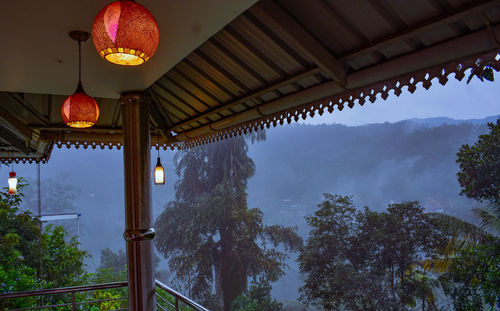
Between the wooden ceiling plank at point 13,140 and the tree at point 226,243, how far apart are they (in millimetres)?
7542

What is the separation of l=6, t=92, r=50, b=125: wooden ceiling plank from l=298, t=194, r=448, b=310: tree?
685 centimetres

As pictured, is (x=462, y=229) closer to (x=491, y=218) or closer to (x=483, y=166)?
(x=491, y=218)

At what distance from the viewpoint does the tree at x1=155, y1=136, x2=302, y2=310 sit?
11.9 m

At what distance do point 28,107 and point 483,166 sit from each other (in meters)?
7.83

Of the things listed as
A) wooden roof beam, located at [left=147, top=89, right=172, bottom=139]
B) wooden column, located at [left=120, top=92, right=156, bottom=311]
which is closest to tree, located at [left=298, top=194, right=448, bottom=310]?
wooden roof beam, located at [left=147, top=89, right=172, bottom=139]

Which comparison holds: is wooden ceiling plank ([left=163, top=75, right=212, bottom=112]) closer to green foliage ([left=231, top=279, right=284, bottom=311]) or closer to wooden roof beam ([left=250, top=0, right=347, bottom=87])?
wooden roof beam ([left=250, top=0, right=347, bottom=87])

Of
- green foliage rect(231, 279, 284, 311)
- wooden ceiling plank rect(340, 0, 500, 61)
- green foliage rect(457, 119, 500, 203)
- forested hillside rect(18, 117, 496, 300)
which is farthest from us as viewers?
forested hillside rect(18, 117, 496, 300)

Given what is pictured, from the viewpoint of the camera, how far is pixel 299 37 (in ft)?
7.20

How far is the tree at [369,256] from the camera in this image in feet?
26.3

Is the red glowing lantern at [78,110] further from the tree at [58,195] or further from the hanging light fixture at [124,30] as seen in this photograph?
the tree at [58,195]

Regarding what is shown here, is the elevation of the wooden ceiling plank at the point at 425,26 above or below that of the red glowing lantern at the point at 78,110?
above

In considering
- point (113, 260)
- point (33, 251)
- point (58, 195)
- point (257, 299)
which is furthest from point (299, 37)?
point (58, 195)

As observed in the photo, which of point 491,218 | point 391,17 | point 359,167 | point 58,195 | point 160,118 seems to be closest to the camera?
point 391,17

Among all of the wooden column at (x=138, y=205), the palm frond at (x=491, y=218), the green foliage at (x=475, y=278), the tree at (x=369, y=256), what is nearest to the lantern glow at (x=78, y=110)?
the wooden column at (x=138, y=205)
